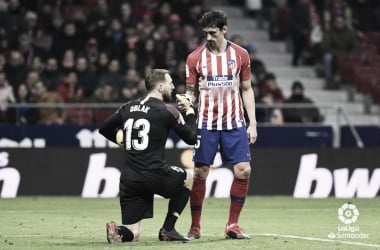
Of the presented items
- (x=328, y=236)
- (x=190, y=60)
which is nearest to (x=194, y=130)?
(x=190, y=60)

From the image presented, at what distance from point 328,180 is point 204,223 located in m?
5.59

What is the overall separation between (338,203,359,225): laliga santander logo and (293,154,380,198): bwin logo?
156 cm

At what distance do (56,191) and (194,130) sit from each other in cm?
824

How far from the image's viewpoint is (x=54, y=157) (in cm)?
1861

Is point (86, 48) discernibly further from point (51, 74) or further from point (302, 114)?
point (302, 114)

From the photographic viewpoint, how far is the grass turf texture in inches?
419

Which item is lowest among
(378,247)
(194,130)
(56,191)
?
(56,191)

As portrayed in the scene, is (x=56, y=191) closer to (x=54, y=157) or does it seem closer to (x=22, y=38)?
(x=54, y=157)

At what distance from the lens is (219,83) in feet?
37.6

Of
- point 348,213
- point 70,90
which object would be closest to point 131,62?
point 70,90

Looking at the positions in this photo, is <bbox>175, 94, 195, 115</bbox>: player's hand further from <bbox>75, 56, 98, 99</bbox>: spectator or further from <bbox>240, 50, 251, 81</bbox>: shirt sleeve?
<bbox>75, 56, 98, 99</bbox>: spectator

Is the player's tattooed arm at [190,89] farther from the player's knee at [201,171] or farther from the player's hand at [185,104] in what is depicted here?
the player's knee at [201,171]

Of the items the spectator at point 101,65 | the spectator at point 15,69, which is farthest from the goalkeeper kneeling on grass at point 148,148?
the spectator at point 101,65

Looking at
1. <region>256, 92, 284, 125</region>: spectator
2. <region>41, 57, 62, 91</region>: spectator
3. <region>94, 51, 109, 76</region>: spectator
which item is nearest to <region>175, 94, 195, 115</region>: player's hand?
<region>256, 92, 284, 125</region>: spectator
